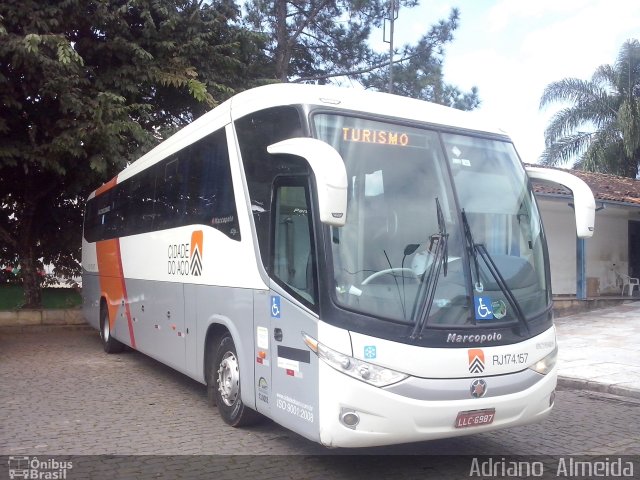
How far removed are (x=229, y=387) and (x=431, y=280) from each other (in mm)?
2793

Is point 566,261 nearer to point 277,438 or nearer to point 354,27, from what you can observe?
point 354,27

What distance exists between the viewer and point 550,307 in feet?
19.1

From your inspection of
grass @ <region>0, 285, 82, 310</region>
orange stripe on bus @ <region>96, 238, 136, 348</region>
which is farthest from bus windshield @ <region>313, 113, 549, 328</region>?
grass @ <region>0, 285, 82, 310</region>

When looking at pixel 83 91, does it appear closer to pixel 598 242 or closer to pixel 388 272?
pixel 388 272

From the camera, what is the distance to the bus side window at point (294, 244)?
5.24m

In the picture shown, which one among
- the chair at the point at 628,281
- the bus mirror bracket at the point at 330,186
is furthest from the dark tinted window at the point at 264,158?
the chair at the point at 628,281

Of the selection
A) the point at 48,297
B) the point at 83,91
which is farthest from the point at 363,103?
the point at 48,297

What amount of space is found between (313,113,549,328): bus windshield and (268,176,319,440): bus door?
363 mm

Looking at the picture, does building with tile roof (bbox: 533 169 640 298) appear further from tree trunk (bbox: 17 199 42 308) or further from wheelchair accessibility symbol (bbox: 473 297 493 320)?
tree trunk (bbox: 17 199 42 308)

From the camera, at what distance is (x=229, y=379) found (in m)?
6.82

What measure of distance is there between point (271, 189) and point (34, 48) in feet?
25.2

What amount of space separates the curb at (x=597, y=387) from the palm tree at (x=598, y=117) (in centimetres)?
1678

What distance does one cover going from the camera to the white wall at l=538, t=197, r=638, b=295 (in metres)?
17.2

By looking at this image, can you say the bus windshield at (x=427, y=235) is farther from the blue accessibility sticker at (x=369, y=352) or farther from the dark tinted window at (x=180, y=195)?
the dark tinted window at (x=180, y=195)
